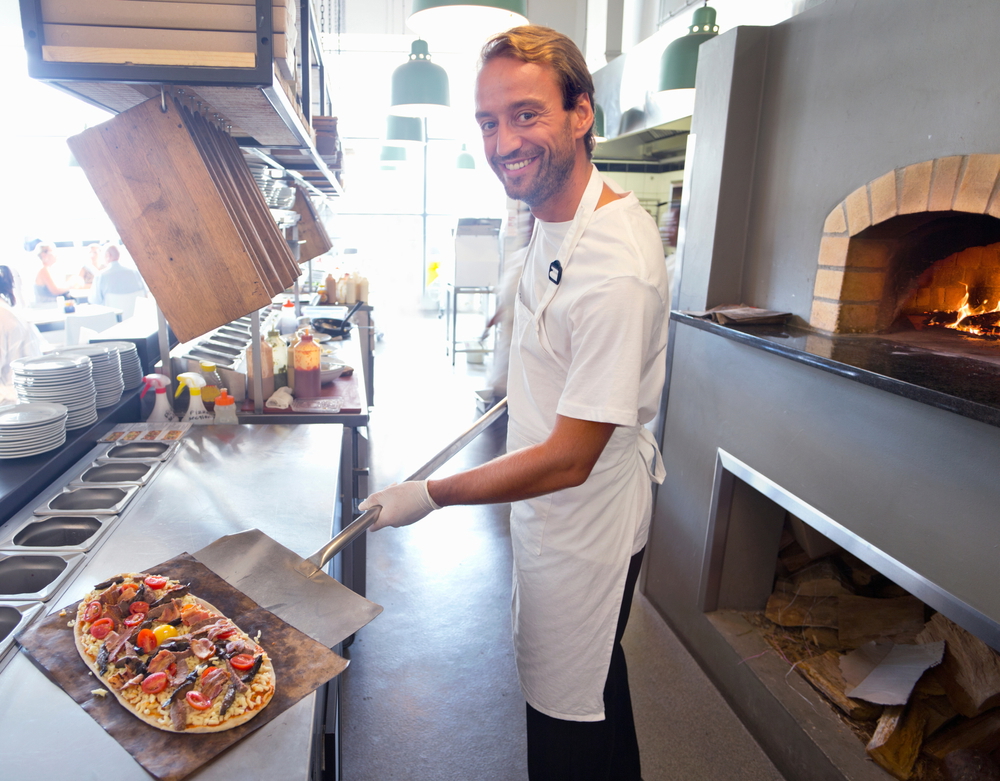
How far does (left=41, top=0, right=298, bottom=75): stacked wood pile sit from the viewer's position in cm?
154

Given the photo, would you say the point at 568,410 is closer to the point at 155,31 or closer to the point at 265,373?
the point at 155,31

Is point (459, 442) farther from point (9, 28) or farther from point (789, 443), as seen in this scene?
point (9, 28)

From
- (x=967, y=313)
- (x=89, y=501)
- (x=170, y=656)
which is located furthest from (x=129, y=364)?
(x=967, y=313)

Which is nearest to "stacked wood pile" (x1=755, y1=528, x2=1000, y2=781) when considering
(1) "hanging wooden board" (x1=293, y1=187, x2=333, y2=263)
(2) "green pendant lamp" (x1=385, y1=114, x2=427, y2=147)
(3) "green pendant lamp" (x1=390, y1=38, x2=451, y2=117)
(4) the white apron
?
(4) the white apron

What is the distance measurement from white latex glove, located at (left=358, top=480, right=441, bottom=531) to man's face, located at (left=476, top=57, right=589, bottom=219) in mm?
676

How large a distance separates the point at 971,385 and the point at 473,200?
10.1m

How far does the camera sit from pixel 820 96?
6.72ft

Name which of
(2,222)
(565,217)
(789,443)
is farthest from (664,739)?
(2,222)

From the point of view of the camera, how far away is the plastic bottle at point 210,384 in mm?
2574

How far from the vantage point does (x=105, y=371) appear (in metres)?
2.34

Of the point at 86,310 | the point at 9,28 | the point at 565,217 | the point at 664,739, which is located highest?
the point at 9,28

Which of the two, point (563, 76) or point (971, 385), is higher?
point (563, 76)

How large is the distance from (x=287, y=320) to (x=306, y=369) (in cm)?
195

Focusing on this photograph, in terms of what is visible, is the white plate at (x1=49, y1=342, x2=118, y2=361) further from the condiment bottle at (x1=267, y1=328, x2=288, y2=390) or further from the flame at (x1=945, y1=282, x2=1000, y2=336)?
the flame at (x1=945, y1=282, x2=1000, y2=336)
